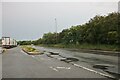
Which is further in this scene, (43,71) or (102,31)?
(102,31)

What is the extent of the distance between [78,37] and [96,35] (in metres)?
18.1

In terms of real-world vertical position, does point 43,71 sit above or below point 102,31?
below

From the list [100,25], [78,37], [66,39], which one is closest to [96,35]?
[100,25]

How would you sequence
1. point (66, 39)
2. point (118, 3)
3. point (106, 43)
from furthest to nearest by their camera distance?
point (66, 39)
point (106, 43)
point (118, 3)

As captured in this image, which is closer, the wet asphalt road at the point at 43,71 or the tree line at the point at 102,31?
the wet asphalt road at the point at 43,71

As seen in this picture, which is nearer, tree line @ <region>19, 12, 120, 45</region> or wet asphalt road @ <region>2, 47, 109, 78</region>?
wet asphalt road @ <region>2, 47, 109, 78</region>

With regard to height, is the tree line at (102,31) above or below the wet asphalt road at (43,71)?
above

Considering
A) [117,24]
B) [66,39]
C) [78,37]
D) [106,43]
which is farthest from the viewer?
[66,39]

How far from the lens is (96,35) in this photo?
65.4 meters

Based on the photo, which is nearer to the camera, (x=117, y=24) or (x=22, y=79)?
(x=22, y=79)

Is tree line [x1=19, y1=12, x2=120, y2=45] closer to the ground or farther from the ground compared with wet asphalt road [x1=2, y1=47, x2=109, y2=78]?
farther from the ground

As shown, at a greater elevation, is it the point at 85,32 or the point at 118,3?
the point at 118,3

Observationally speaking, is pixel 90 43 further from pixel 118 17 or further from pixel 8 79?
pixel 8 79

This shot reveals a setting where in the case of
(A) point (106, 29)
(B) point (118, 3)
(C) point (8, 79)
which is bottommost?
(C) point (8, 79)
